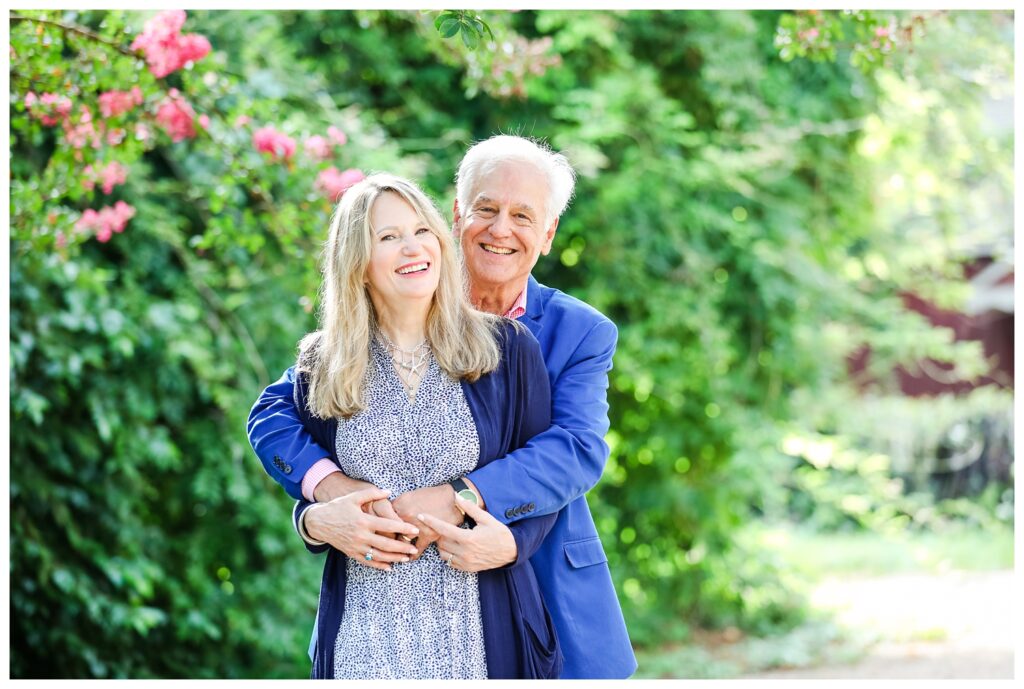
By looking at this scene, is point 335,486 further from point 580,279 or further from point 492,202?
point 580,279

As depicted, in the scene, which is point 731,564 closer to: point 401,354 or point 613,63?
point 613,63

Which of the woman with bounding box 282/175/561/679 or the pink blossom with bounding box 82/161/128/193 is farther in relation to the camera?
the pink blossom with bounding box 82/161/128/193

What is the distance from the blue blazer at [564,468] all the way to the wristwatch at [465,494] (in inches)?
0.9

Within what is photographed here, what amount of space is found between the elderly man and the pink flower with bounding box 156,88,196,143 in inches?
46.9

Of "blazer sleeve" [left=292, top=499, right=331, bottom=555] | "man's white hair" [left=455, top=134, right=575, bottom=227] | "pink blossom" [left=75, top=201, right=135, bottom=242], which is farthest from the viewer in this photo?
"pink blossom" [left=75, top=201, right=135, bottom=242]

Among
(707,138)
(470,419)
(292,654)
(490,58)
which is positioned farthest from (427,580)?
(707,138)

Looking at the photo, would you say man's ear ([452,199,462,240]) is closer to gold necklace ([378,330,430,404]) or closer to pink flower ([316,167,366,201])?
gold necklace ([378,330,430,404])

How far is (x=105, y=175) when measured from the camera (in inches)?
127

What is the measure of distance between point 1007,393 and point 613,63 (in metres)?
6.59

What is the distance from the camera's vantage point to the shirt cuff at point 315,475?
203 cm

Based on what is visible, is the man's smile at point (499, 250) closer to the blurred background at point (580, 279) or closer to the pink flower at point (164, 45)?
the blurred background at point (580, 279)

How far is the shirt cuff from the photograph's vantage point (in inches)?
80.0

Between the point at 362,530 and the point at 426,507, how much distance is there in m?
0.12

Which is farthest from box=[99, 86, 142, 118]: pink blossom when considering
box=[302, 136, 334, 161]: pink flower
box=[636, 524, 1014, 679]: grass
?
box=[636, 524, 1014, 679]: grass
